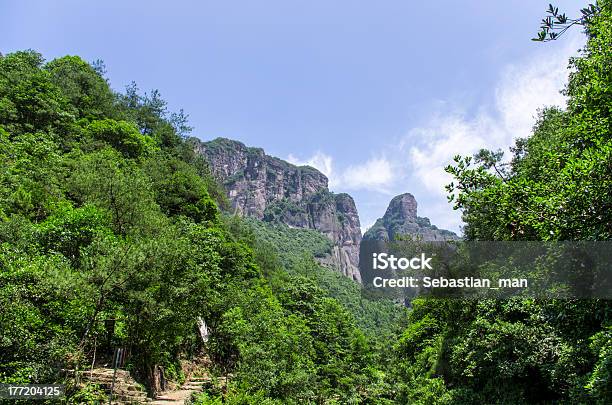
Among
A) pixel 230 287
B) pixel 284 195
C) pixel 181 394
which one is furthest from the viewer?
pixel 284 195

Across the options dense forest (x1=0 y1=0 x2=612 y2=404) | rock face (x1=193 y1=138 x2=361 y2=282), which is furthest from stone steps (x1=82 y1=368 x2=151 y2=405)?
rock face (x1=193 y1=138 x2=361 y2=282)

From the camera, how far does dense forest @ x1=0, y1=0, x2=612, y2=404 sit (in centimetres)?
623

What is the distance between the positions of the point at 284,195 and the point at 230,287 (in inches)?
5695

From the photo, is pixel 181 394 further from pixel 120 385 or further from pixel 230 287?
pixel 230 287

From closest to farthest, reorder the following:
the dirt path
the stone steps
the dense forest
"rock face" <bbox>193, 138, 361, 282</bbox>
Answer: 1. the dense forest
2. the stone steps
3. the dirt path
4. "rock face" <bbox>193, 138, 361, 282</bbox>

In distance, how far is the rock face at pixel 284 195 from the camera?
480 feet

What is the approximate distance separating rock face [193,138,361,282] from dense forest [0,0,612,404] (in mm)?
111201

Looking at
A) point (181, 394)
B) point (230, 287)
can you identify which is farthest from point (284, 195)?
point (181, 394)

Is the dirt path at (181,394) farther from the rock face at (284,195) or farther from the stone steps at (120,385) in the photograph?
the rock face at (284,195)

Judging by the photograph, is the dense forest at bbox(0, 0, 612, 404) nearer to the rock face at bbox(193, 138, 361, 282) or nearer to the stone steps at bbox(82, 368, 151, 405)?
the stone steps at bbox(82, 368, 151, 405)

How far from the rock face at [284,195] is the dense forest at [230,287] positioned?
111 metres

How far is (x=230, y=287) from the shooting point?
19625mm

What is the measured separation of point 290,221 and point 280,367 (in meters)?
135

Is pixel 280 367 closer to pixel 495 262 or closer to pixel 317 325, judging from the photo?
pixel 495 262
